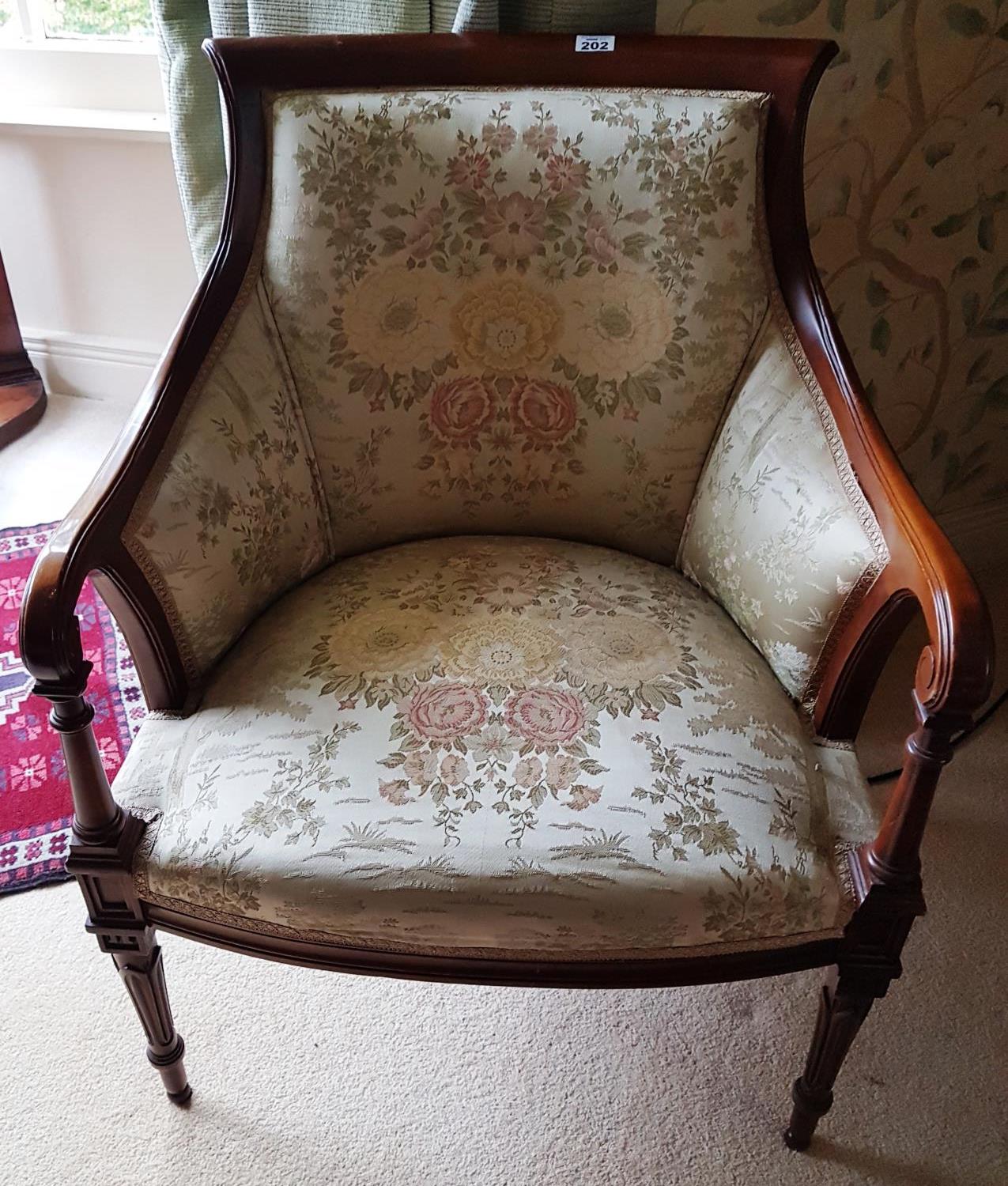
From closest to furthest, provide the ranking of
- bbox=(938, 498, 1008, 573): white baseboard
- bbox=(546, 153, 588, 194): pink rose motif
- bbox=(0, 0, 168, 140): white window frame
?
bbox=(546, 153, 588, 194): pink rose motif
bbox=(938, 498, 1008, 573): white baseboard
bbox=(0, 0, 168, 140): white window frame

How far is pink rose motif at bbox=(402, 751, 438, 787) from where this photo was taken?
0.77 metres

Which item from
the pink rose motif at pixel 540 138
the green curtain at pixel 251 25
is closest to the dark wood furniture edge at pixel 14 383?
the green curtain at pixel 251 25

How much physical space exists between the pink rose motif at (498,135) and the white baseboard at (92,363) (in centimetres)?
119

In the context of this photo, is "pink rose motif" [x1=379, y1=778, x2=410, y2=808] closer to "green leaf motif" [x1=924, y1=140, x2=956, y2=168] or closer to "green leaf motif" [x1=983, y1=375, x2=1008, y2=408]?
"green leaf motif" [x1=924, y1=140, x2=956, y2=168]

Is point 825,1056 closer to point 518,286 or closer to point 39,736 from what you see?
point 518,286

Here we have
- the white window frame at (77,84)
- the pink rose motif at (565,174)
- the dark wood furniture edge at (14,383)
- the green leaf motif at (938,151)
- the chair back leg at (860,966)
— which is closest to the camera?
the chair back leg at (860,966)

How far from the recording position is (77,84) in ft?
5.83

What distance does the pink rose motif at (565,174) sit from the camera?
94cm

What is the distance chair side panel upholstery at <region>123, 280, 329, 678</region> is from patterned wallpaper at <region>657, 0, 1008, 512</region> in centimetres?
63

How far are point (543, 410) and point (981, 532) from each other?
0.97 m

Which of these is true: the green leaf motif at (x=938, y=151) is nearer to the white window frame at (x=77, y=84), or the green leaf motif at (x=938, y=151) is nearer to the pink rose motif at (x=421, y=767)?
the pink rose motif at (x=421, y=767)

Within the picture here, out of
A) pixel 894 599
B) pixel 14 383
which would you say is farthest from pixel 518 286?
pixel 14 383

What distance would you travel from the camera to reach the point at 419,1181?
925 millimetres

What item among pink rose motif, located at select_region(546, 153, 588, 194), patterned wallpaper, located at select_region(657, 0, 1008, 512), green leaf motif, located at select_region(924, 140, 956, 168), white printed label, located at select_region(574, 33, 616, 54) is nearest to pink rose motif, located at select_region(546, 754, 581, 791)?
pink rose motif, located at select_region(546, 153, 588, 194)
